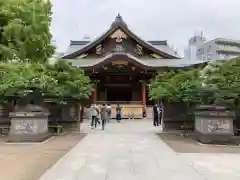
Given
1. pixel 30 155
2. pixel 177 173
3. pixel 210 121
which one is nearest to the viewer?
pixel 177 173

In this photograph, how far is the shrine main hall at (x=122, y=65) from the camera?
30875 mm

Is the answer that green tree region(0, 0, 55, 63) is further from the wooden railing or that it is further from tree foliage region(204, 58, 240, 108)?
the wooden railing

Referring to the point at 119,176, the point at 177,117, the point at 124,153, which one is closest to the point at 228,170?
the point at 119,176

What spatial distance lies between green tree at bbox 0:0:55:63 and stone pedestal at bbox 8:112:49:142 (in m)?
4.03

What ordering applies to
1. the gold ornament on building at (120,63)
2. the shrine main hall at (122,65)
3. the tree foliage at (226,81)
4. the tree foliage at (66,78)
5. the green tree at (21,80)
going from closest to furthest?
the tree foliage at (226,81)
the green tree at (21,80)
the tree foliage at (66,78)
the shrine main hall at (122,65)
the gold ornament on building at (120,63)

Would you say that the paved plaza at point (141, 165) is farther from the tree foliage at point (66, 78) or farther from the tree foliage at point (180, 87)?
the tree foliage at point (66, 78)

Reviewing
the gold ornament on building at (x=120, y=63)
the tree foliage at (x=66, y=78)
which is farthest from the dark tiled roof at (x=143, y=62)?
the tree foliage at (x=66, y=78)

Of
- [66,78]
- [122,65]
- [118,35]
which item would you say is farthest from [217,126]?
[118,35]

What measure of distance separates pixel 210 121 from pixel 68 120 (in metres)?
8.43

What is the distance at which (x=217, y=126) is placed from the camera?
41.4 ft

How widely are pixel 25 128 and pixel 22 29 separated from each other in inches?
216

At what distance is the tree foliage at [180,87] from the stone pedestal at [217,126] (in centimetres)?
203

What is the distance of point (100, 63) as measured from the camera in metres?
30.1

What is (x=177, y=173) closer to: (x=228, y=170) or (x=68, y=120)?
(x=228, y=170)
